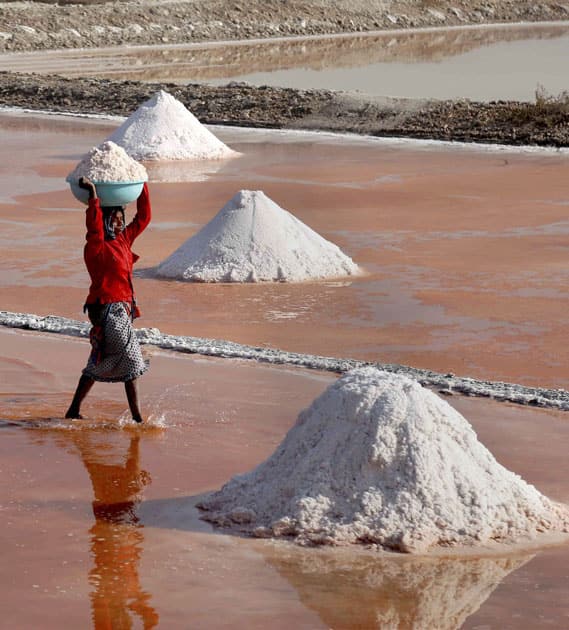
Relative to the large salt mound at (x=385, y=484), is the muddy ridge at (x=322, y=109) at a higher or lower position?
higher

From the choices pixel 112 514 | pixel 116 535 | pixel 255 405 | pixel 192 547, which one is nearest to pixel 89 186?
pixel 255 405

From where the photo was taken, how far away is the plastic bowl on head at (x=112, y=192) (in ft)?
22.7

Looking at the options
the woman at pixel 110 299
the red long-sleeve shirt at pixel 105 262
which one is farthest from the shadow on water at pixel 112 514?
the red long-sleeve shirt at pixel 105 262

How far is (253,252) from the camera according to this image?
39.1 ft

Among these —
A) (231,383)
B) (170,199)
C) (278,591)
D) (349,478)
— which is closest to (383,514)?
(349,478)

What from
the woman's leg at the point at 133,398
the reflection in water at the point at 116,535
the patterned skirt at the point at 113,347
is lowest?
the reflection in water at the point at 116,535

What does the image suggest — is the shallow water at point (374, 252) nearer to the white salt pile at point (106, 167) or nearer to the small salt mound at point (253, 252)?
the small salt mound at point (253, 252)

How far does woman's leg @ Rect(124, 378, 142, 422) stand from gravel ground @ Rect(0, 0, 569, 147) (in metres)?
15.6

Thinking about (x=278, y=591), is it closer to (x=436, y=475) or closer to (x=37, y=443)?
(x=436, y=475)

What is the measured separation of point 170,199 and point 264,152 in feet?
16.1

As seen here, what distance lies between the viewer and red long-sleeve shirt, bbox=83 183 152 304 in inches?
270

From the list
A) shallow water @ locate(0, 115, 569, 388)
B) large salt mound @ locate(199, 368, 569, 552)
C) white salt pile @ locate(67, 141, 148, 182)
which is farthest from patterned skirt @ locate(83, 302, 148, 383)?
shallow water @ locate(0, 115, 569, 388)

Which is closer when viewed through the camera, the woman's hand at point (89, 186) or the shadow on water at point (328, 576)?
the shadow on water at point (328, 576)

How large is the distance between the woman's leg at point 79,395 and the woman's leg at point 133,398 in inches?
7.2
